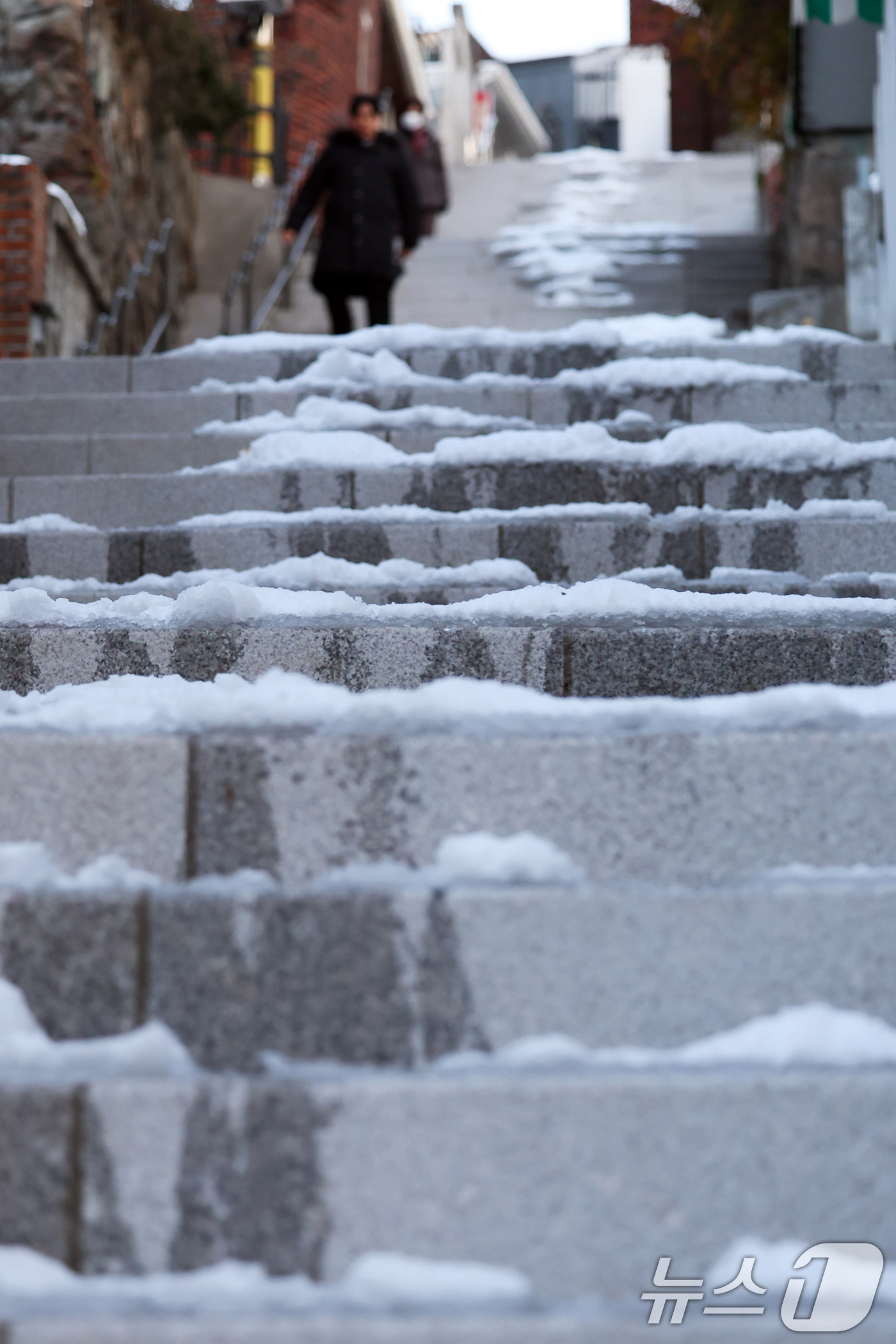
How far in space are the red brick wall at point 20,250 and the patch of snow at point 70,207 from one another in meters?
0.22

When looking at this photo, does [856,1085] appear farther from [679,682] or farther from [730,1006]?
[679,682]

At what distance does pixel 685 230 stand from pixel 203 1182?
34.3 ft

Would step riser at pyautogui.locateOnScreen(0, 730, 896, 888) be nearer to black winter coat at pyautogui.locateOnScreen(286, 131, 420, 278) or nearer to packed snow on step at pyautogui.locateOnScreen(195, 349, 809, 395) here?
packed snow on step at pyautogui.locateOnScreen(195, 349, 809, 395)

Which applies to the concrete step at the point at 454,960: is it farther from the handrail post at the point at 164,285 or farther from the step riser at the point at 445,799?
the handrail post at the point at 164,285

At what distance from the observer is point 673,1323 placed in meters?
1.27

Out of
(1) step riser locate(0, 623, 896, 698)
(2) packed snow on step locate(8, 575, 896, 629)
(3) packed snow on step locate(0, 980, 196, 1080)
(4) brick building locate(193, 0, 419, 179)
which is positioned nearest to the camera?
(3) packed snow on step locate(0, 980, 196, 1080)

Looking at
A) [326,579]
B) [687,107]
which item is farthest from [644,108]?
[326,579]

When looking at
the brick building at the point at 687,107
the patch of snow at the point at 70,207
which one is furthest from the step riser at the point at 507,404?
the brick building at the point at 687,107

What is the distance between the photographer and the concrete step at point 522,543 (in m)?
2.94

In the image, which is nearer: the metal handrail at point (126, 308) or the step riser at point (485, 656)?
the step riser at point (485, 656)

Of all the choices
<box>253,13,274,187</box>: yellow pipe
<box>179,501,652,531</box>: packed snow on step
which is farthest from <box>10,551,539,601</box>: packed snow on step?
<box>253,13,274,187</box>: yellow pipe

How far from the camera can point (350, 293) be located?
618 cm

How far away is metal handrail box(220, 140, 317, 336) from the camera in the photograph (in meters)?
7.74

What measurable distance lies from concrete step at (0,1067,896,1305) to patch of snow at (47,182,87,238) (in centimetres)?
568
